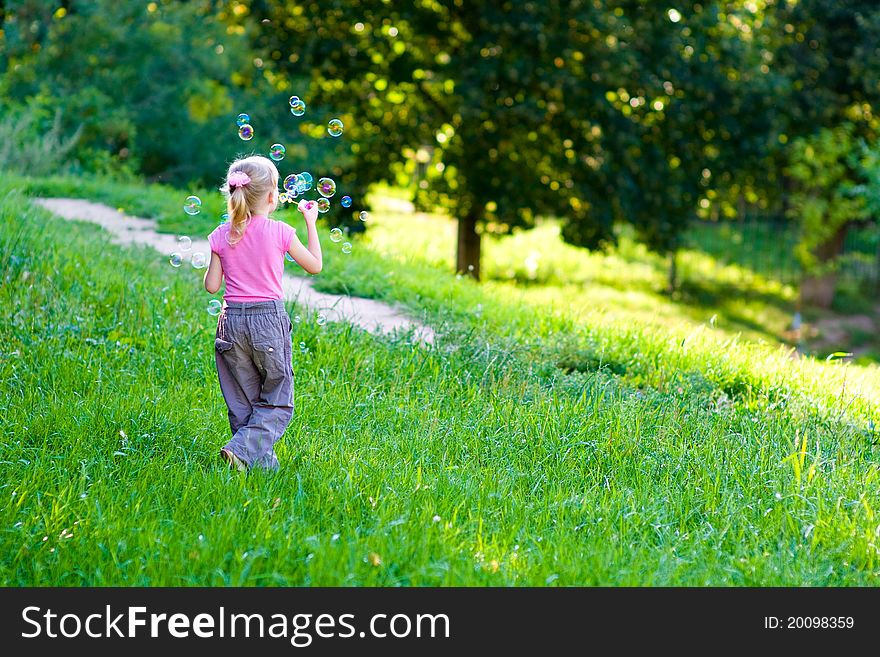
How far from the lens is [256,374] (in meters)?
4.73

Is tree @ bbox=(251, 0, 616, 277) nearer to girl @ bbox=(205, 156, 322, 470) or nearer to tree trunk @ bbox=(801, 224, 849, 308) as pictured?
tree trunk @ bbox=(801, 224, 849, 308)

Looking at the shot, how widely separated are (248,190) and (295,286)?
11.4 feet

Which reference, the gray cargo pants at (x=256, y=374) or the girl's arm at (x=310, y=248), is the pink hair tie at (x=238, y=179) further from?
the gray cargo pants at (x=256, y=374)

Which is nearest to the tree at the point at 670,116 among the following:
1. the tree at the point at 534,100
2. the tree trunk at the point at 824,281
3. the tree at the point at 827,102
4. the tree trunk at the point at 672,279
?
the tree at the point at 534,100

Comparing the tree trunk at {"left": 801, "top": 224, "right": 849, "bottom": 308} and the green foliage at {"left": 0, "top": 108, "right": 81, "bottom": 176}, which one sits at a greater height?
the green foliage at {"left": 0, "top": 108, "right": 81, "bottom": 176}

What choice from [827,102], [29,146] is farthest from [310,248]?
[827,102]

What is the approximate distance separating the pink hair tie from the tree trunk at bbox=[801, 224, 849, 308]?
16513mm

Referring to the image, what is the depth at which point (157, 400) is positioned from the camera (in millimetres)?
5254

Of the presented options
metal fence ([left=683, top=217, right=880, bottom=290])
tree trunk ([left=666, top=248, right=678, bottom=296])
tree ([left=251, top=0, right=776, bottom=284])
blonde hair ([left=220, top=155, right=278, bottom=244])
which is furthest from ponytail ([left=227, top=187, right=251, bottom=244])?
metal fence ([left=683, top=217, right=880, bottom=290])

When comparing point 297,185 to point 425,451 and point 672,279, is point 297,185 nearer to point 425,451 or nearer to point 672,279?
point 425,451

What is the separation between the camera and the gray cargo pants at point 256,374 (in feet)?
15.0

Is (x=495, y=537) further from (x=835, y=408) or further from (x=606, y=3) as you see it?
(x=606, y=3)

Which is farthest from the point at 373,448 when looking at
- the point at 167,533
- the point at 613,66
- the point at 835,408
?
the point at 613,66
